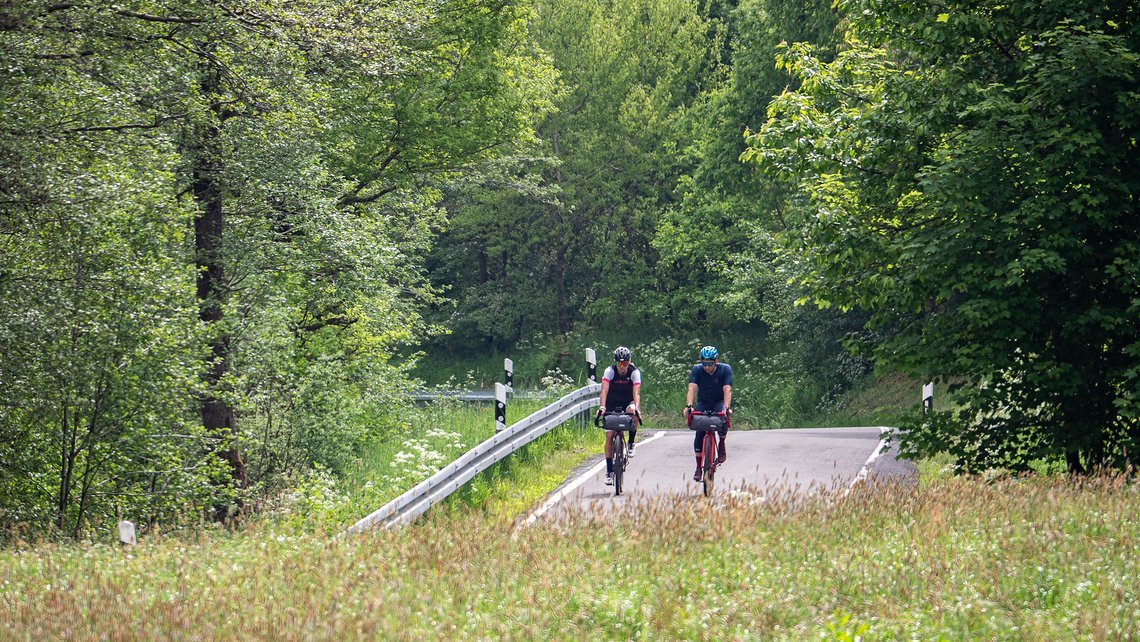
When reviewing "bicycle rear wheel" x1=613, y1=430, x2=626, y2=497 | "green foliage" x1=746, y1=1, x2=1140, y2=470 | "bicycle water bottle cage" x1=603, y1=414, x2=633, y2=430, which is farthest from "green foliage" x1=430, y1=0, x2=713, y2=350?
"green foliage" x1=746, y1=1, x2=1140, y2=470

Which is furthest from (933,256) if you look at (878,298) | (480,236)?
(480,236)

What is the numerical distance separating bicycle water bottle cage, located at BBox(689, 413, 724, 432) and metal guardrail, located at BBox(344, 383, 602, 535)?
8.80ft

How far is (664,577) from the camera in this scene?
24.6 ft

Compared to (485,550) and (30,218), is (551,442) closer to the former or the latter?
(30,218)

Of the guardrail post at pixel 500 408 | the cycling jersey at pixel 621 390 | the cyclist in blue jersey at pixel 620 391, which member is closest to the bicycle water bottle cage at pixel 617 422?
the cyclist in blue jersey at pixel 620 391

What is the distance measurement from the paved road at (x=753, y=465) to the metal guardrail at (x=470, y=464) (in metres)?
0.93

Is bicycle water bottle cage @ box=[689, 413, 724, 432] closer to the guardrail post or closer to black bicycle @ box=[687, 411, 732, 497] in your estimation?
black bicycle @ box=[687, 411, 732, 497]

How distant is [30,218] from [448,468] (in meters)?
5.31

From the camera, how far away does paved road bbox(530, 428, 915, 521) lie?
14.2 m

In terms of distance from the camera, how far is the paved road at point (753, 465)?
46.7 feet

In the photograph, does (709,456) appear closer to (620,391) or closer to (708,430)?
(708,430)

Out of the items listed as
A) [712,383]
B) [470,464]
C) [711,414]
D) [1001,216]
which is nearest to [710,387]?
[712,383]

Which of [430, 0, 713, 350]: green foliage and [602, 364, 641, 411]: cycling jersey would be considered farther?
[430, 0, 713, 350]: green foliage

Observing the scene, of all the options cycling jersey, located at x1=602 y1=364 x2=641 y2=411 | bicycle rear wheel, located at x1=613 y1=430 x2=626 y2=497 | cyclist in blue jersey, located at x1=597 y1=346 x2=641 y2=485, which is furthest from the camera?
cycling jersey, located at x1=602 y1=364 x2=641 y2=411
